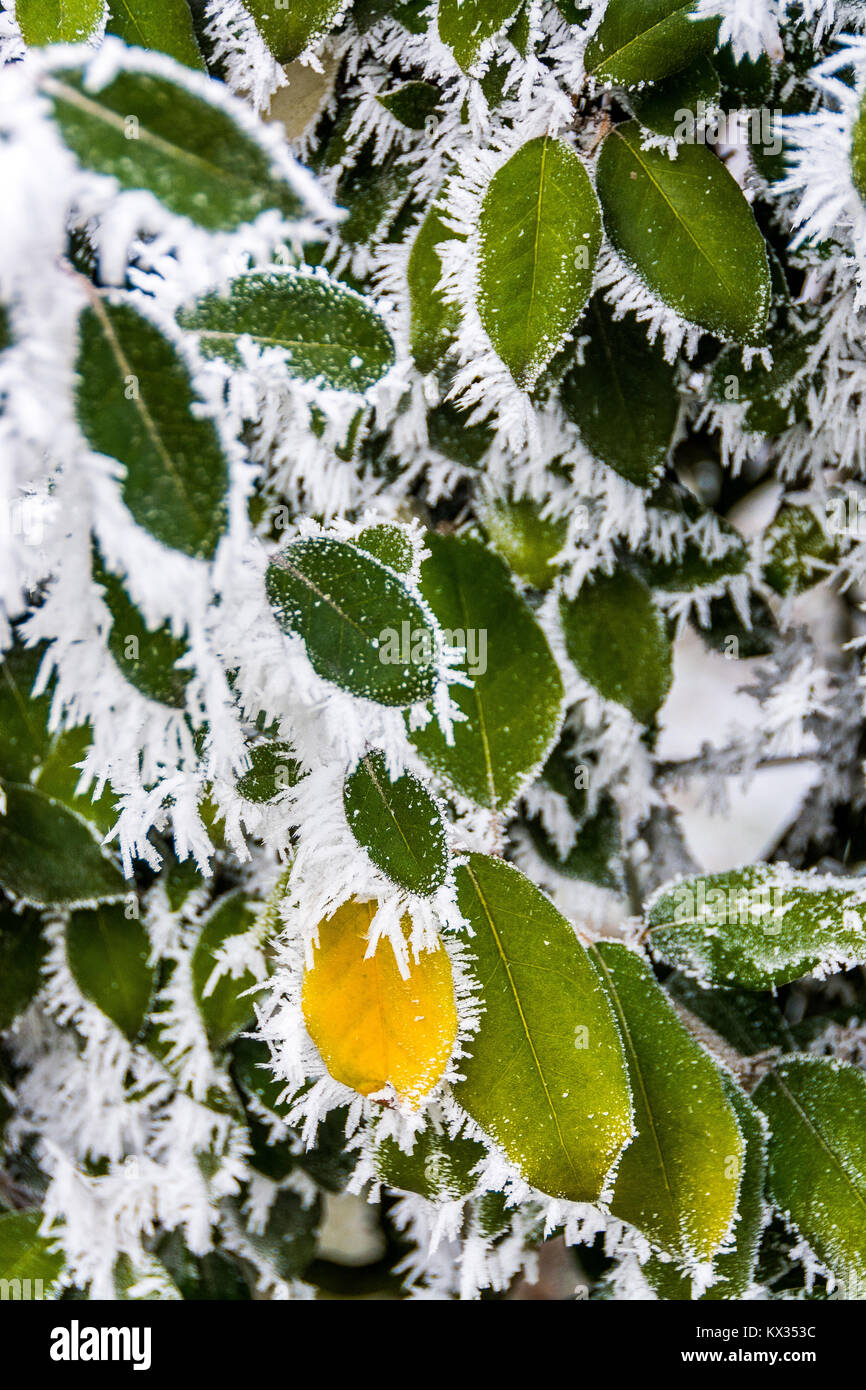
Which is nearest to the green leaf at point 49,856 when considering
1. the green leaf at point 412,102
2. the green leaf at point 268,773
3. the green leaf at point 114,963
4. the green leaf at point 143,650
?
the green leaf at point 114,963

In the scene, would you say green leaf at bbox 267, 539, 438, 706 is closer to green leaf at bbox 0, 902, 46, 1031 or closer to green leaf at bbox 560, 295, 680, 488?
green leaf at bbox 560, 295, 680, 488

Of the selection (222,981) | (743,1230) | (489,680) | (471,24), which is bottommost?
(743,1230)

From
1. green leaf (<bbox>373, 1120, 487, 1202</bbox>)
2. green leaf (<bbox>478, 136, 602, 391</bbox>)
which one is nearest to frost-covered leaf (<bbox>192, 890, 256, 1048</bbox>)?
green leaf (<bbox>373, 1120, 487, 1202</bbox>)

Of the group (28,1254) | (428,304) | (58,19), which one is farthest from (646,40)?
(28,1254)

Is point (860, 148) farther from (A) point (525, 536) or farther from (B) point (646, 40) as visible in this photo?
(A) point (525, 536)

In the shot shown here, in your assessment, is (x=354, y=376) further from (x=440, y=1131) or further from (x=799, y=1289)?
(x=799, y=1289)

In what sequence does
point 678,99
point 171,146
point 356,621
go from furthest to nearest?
1. point 678,99
2. point 356,621
3. point 171,146

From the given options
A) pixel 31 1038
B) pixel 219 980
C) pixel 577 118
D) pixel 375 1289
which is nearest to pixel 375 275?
pixel 577 118
